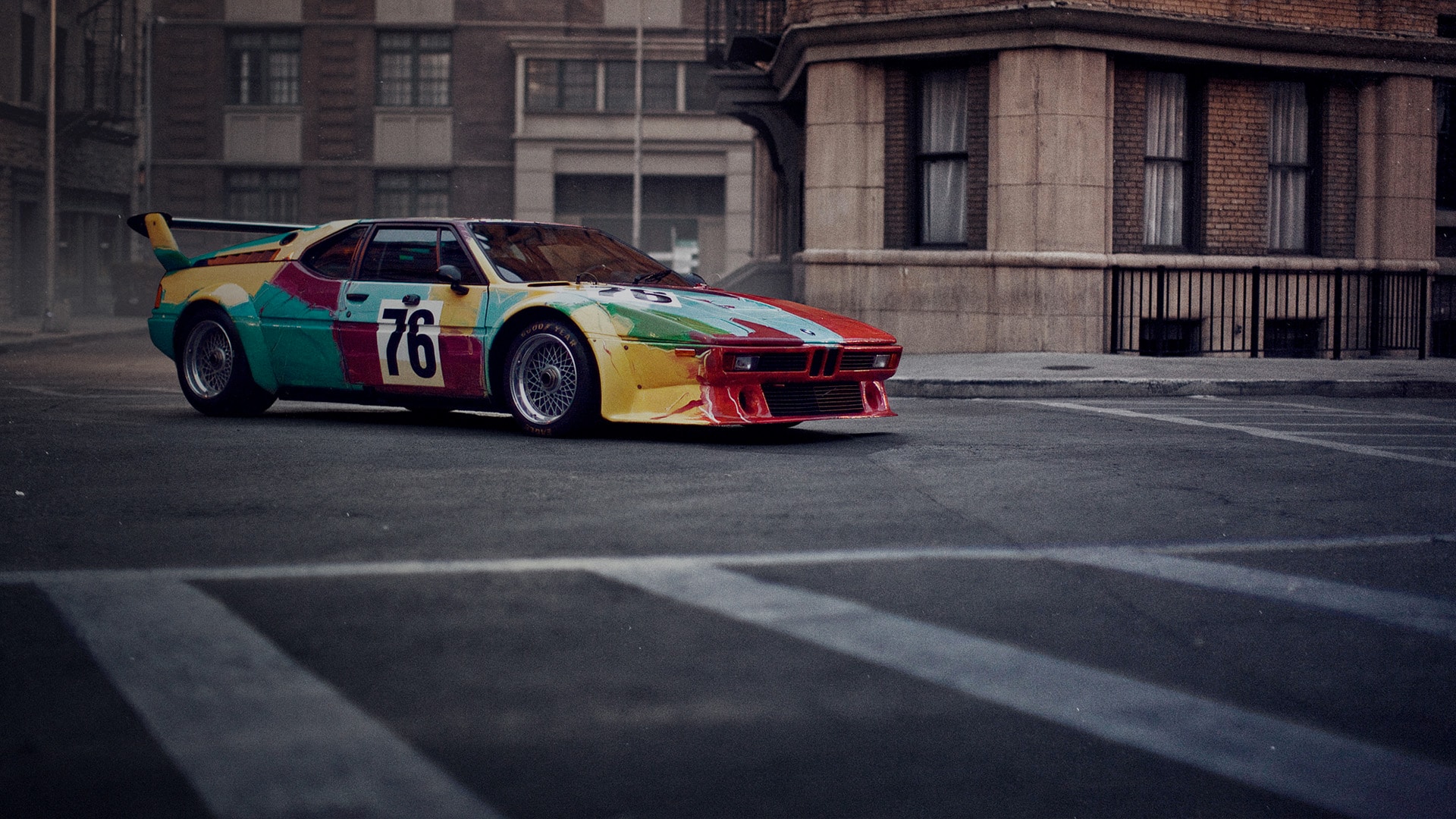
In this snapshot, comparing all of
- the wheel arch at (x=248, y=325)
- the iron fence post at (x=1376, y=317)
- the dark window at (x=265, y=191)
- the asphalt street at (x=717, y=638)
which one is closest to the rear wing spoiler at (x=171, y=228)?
the wheel arch at (x=248, y=325)

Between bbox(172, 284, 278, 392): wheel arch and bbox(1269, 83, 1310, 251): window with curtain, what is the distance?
1469cm

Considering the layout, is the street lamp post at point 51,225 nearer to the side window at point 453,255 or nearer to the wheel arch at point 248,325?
the wheel arch at point 248,325

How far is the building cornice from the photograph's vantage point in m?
19.0

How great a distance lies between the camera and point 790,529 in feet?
19.7

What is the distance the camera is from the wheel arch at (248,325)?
34.8ft

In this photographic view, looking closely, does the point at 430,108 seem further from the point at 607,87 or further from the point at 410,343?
the point at 410,343

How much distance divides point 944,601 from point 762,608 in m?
0.58

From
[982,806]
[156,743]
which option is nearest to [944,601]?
[982,806]

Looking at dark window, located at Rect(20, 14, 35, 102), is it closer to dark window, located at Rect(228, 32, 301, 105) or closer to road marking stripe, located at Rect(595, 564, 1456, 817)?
dark window, located at Rect(228, 32, 301, 105)

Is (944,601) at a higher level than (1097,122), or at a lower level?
lower

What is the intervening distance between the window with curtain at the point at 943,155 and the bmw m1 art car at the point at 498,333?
10355mm

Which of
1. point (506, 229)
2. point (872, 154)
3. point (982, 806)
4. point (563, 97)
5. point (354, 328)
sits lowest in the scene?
point (982, 806)

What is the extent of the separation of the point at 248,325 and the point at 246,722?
Answer: 7.52 metres

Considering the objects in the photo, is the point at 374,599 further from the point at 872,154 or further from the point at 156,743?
the point at 872,154
